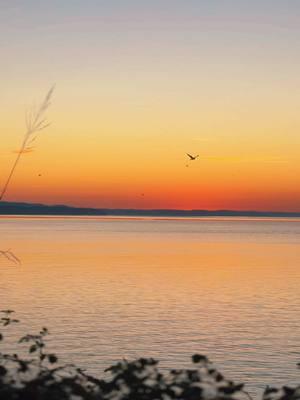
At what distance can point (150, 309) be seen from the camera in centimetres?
4328

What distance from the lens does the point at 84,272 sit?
226 feet

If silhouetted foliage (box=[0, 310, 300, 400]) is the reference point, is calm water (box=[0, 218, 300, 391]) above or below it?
below

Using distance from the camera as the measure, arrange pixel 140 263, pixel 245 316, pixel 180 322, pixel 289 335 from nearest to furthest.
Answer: pixel 289 335
pixel 180 322
pixel 245 316
pixel 140 263

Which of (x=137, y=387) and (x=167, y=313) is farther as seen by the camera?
(x=167, y=313)

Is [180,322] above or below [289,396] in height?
below

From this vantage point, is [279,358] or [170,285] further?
[170,285]

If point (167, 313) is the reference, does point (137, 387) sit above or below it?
above

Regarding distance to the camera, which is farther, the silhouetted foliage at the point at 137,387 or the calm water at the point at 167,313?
the calm water at the point at 167,313

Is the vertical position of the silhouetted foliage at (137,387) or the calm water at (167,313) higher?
the silhouetted foliage at (137,387)

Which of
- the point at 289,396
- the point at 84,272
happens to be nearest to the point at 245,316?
the point at 84,272

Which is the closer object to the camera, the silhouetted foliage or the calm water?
the silhouetted foliage

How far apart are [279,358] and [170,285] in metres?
27.8

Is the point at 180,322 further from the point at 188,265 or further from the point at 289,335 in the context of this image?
the point at 188,265

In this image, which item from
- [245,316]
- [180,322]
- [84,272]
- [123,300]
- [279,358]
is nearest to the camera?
Result: [279,358]
